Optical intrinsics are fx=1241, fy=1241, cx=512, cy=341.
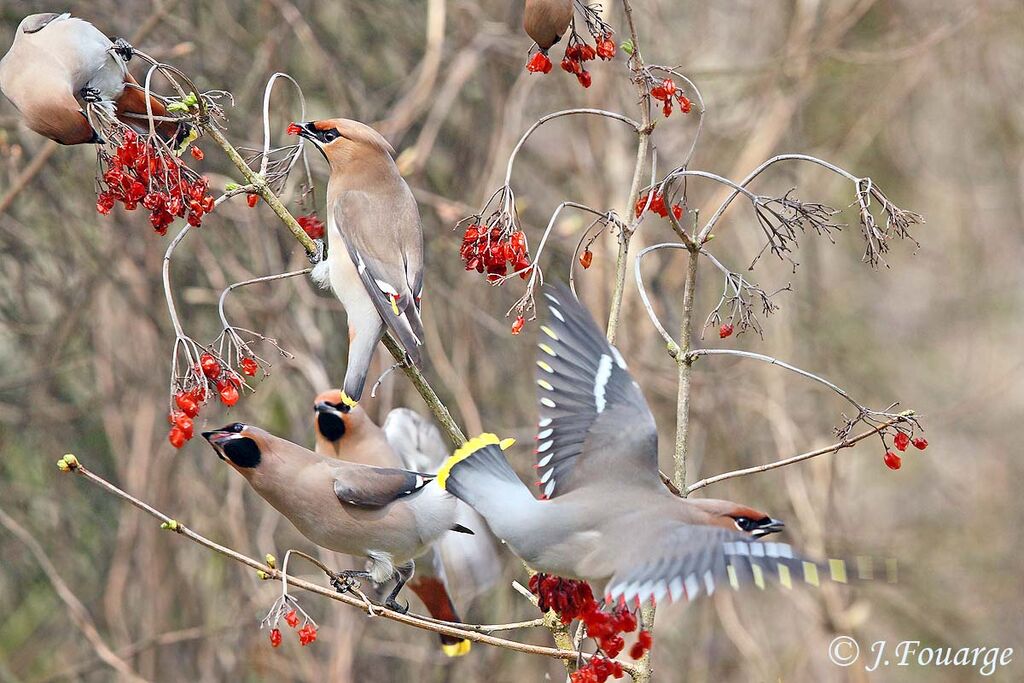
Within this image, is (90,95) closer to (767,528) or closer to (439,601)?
(767,528)

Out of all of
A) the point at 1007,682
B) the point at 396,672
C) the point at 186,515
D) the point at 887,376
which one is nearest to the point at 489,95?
the point at 186,515

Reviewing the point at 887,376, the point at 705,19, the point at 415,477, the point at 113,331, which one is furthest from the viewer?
the point at 887,376

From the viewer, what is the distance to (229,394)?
2430mm

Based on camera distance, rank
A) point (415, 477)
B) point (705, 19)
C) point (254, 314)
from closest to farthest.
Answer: point (415, 477)
point (254, 314)
point (705, 19)

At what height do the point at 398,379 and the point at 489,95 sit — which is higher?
the point at 489,95

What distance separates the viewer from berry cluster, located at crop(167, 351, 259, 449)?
238 centimetres

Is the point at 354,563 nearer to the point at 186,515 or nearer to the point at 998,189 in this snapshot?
the point at 186,515

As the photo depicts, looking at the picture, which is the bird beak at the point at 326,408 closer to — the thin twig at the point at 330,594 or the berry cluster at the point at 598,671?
the thin twig at the point at 330,594

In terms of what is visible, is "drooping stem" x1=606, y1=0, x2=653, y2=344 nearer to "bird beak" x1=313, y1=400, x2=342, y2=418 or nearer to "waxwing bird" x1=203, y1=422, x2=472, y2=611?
"waxwing bird" x1=203, y1=422, x2=472, y2=611

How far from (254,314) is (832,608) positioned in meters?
2.81

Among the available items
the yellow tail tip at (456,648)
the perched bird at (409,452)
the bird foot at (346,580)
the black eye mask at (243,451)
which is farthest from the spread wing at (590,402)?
the yellow tail tip at (456,648)

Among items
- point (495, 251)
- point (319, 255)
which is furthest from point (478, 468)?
point (319, 255)

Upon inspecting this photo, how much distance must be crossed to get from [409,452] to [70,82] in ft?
Result: 6.44

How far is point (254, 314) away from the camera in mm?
4961
